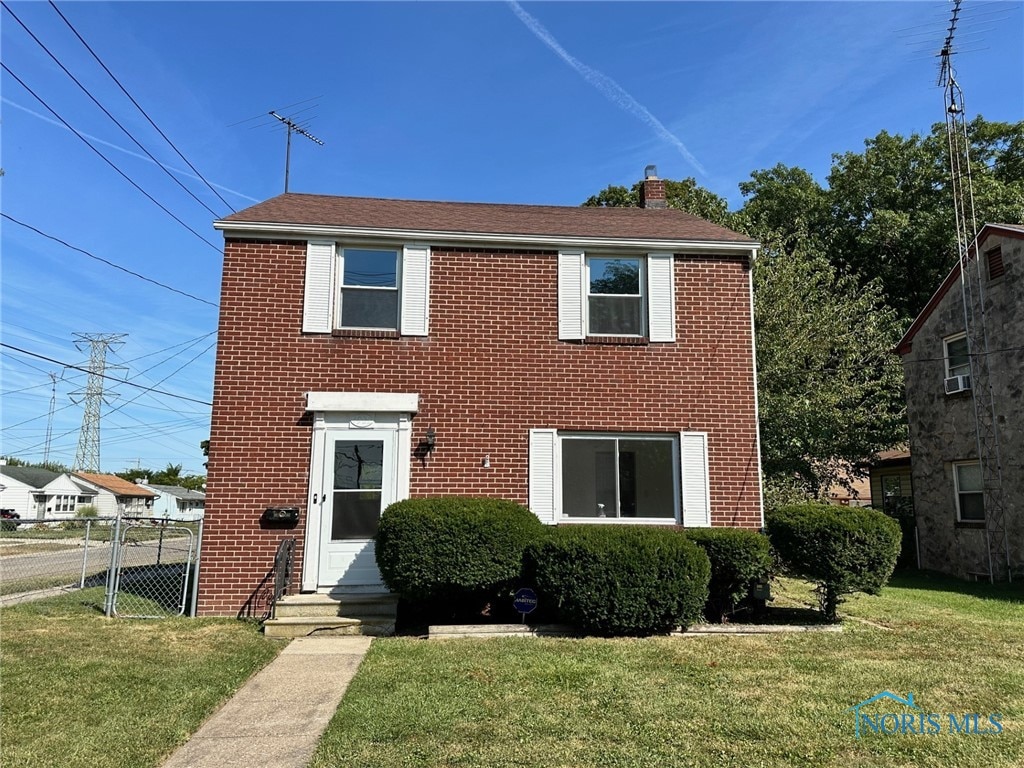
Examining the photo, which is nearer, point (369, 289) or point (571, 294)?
point (369, 289)

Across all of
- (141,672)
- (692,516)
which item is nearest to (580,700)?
(141,672)

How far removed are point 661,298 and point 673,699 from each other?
588 cm

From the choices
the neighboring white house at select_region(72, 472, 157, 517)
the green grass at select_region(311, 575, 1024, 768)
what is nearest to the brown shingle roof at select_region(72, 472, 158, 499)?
the neighboring white house at select_region(72, 472, 157, 517)

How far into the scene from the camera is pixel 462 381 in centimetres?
901

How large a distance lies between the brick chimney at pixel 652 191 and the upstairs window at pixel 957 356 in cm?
802

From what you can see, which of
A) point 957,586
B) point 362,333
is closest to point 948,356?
point 957,586

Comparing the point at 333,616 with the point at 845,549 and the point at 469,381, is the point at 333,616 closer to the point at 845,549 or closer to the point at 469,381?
the point at 469,381

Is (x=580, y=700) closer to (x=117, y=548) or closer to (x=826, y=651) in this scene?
(x=826, y=651)

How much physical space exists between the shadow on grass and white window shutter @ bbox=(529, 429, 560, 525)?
817cm

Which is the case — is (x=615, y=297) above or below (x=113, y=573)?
above

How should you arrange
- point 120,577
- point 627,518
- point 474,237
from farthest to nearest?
point 120,577 → point 474,237 → point 627,518

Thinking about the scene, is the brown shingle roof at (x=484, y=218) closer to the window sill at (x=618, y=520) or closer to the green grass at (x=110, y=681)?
the window sill at (x=618, y=520)

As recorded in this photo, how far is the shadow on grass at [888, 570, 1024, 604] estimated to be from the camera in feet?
37.4

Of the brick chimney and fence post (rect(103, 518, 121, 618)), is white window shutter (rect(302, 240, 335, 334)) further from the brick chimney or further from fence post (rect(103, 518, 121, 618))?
the brick chimney
